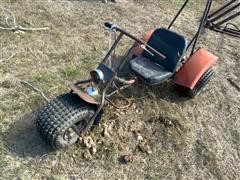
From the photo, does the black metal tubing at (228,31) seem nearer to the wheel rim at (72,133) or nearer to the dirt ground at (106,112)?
the dirt ground at (106,112)

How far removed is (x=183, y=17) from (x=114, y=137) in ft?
10.9

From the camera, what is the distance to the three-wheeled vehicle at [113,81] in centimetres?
393

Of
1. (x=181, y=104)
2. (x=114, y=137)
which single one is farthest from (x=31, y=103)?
(x=181, y=104)

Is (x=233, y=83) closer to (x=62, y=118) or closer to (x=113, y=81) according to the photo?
(x=113, y=81)

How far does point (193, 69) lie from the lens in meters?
4.87

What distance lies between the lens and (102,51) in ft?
18.9

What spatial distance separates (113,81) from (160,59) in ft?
2.69

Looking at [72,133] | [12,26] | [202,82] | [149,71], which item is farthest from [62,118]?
[12,26]

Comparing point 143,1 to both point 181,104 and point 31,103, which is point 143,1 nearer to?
point 181,104

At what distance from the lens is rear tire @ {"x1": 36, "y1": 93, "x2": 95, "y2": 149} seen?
153 inches

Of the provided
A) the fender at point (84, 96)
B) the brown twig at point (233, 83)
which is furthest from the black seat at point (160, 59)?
the brown twig at point (233, 83)

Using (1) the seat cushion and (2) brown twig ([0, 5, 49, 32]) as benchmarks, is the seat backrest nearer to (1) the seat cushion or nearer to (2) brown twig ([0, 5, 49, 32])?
(1) the seat cushion

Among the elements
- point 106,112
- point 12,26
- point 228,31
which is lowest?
point 12,26

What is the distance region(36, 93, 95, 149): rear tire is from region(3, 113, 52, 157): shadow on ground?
23cm
